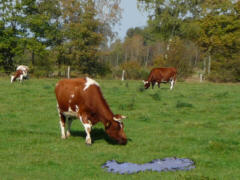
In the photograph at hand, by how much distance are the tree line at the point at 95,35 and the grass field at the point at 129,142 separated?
3264cm

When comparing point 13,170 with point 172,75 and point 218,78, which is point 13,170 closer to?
point 172,75

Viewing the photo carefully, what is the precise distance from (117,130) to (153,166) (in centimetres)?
256

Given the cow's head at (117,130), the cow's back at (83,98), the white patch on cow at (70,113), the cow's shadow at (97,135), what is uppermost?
the cow's back at (83,98)

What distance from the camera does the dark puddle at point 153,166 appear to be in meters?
7.94

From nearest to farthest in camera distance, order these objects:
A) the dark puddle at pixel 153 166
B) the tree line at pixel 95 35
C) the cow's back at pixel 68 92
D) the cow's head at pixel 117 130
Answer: the dark puddle at pixel 153 166 → the cow's head at pixel 117 130 → the cow's back at pixel 68 92 → the tree line at pixel 95 35

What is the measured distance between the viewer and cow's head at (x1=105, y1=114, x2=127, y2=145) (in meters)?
10.4

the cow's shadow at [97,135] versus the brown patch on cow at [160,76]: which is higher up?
the brown patch on cow at [160,76]

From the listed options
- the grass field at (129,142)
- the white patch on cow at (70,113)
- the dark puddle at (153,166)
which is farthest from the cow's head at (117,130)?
the dark puddle at (153,166)

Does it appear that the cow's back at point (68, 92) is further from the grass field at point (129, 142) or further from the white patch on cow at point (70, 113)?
the grass field at point (129, 142)

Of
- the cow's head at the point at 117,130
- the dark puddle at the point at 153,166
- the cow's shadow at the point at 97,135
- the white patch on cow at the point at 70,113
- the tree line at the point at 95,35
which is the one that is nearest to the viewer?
the dark puddle at the point at 153,166

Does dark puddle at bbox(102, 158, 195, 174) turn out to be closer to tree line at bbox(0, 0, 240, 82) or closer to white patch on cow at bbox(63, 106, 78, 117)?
white patch on cow at bbox(63, 106, 78, 117)

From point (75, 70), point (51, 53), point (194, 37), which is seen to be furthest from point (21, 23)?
point (194, 37)

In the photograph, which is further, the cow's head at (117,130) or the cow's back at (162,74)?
the cow's back at (162,74)

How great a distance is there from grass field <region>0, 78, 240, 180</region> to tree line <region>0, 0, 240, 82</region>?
3264 cm
